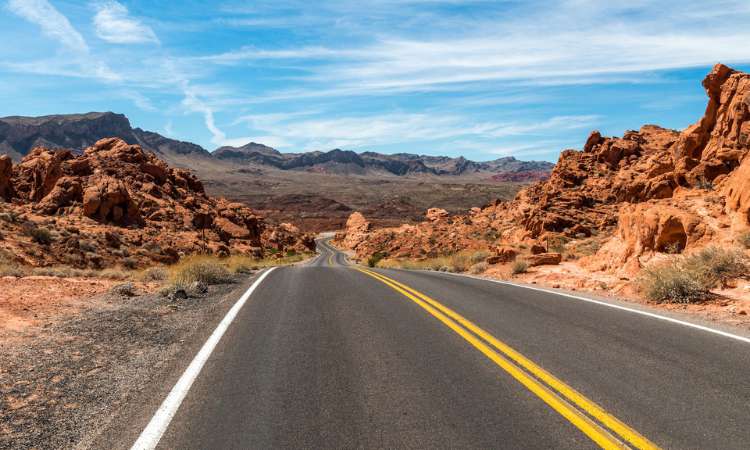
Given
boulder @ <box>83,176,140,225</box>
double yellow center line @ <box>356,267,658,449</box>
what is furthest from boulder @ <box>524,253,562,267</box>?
boulder @ <box>83,176,140,225</box>

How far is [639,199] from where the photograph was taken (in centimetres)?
2977

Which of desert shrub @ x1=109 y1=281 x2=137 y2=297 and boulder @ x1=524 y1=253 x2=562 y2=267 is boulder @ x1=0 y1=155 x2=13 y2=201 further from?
boulder @ x1=524 y1=253 x2=562 y2=267

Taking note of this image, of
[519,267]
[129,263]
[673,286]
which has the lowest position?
[129,263]

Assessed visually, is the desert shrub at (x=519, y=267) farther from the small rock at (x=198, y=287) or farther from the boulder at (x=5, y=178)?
the boulder at (x=5, y=178)

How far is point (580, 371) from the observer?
5.70m

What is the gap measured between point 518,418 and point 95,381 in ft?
14.8

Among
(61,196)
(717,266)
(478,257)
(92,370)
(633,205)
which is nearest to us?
(92,370)

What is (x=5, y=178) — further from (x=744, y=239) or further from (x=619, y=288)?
(x=744, y=239)

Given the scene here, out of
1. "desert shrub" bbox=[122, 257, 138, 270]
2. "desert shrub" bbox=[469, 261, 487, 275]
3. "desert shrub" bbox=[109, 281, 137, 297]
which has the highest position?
"desert shrub" bbox=[109, 281, 137, 297]

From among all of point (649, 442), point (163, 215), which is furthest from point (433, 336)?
point (163, 215)

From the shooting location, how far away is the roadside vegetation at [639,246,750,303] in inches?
407

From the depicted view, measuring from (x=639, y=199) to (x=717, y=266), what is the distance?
19893 millimetres

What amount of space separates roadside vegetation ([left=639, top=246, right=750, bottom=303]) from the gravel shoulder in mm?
8770

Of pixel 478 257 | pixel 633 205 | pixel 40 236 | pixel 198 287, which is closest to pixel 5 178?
pixel 40 236
